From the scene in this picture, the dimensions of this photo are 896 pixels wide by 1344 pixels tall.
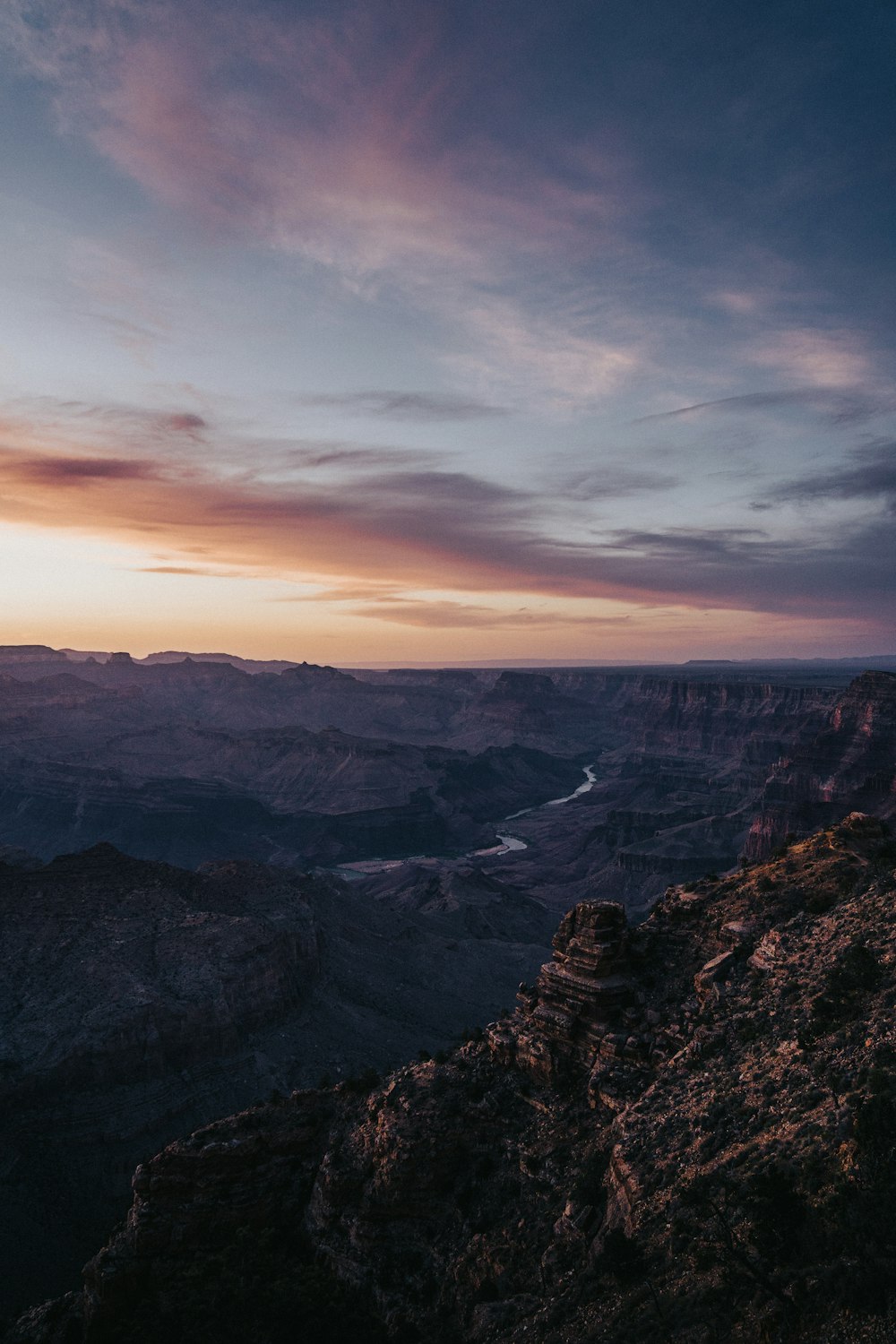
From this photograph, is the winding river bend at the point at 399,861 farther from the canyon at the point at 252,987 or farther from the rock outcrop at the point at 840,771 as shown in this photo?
the rock outcrop at the point at 840,771

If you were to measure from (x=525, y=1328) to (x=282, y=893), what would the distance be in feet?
220

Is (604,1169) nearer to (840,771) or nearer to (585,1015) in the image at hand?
(585,1015)

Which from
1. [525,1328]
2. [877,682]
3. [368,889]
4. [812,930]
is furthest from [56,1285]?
[877,682]

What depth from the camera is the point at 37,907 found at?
6488 cm

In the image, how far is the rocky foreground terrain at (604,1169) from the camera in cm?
1495

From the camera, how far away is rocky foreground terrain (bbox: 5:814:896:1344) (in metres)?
15.0

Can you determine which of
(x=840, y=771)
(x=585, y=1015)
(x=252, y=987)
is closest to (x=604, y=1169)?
(x=585, y=1015)

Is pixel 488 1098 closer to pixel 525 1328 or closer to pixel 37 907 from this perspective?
pixel 525 1328

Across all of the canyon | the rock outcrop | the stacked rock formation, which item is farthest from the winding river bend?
the stacked rock formation

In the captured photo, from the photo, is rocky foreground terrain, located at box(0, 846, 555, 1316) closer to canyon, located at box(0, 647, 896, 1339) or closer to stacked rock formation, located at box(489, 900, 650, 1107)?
canyon, located at box(0, 647, 896, 1339)

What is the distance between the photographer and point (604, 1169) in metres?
20.8

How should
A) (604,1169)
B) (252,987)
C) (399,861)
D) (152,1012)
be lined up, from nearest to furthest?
(604,1169) → (152,1012) → (252,987) → (399,861)

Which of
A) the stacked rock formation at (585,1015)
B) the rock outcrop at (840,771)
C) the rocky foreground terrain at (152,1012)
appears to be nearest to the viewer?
the stacked rock formation at (585,1015)

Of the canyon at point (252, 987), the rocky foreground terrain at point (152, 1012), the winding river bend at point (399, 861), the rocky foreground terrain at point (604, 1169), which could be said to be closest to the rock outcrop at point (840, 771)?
the canyon at point (252, 987)
